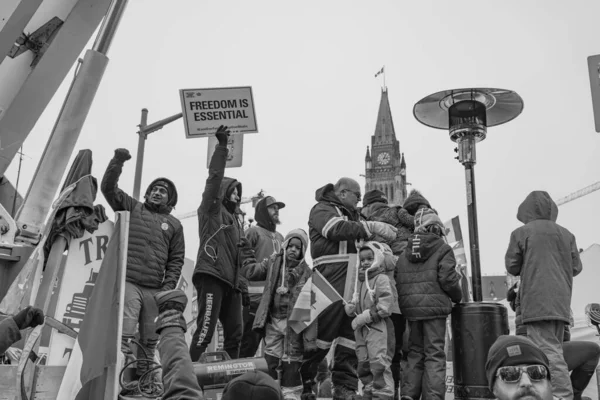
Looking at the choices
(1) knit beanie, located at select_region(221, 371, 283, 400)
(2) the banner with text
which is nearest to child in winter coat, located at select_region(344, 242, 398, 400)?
(2) the banner with text

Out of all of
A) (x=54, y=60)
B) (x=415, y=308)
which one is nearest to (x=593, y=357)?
(x=415, y=308)

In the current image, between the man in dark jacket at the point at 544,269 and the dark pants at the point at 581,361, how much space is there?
254mm

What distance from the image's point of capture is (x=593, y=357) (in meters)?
5.65

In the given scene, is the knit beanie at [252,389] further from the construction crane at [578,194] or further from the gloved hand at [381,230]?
the construction crane at [578,194]

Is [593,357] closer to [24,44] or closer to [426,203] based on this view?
[426,203]

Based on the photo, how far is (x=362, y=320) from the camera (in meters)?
5.64

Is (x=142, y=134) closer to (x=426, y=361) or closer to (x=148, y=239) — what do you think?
(x=148, y=239)

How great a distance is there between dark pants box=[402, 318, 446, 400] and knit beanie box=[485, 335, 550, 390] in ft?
8.70

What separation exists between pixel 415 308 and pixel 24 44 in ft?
13.3

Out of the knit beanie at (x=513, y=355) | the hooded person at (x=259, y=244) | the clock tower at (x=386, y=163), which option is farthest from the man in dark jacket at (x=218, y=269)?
the clock tower at (x=386, y=163)

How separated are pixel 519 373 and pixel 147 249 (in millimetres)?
4001

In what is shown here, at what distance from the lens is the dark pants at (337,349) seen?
19.7 ft

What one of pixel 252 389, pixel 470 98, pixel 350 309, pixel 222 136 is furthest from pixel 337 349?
pixel 252 389

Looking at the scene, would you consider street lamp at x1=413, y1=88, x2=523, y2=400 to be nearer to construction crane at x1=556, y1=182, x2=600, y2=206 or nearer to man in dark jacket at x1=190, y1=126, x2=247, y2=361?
man in dark jacket at x1=190, y1=126, x2=247, y2=361
